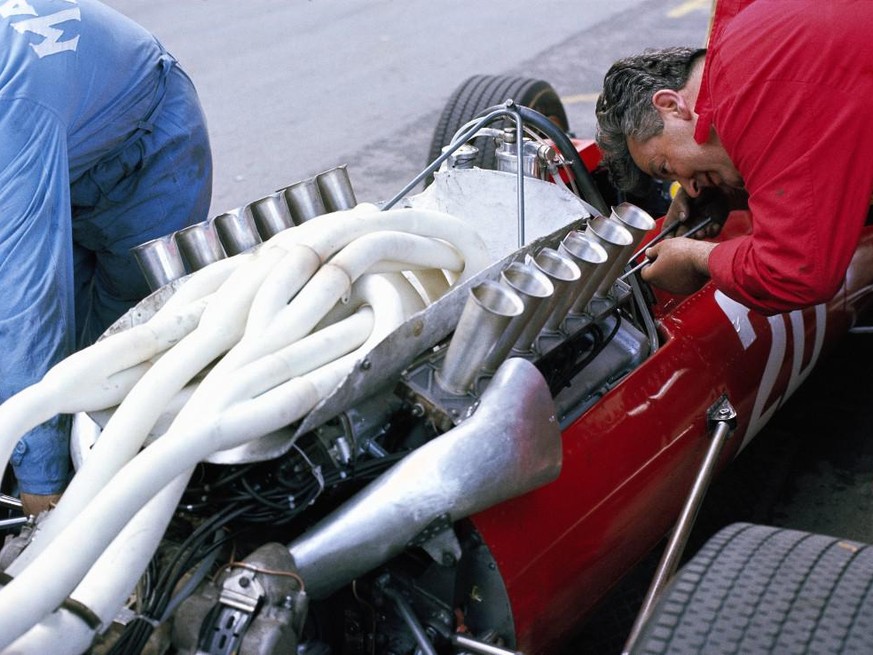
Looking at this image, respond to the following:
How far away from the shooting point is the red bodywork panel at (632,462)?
1608mm

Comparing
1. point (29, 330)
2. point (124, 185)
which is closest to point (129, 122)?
point (124, 185)

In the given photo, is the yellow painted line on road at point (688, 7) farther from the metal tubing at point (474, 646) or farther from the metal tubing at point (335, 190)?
the metal tubing at point (474, 646)

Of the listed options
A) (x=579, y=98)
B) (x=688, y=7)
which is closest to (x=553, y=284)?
(x=579, y=98)

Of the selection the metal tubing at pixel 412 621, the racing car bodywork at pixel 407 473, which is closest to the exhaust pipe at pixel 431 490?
the racing car bodywork at pixel 407 473

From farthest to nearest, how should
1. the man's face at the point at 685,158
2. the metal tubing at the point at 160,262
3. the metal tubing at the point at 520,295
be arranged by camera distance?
the man's face at the point at 685,158 < the metal tubing at the point at 160,262 < the metal tubing at the point at 520,295

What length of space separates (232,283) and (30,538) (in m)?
0.48

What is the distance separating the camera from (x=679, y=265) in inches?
82.1

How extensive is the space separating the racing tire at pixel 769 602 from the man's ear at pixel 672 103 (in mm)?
875

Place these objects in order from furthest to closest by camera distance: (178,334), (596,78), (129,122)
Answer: (596,78)
(129,122)
(178,334)

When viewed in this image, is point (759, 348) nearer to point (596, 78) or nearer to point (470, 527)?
point (470, 527)

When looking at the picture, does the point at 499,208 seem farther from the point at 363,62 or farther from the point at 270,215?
the point at 363,62

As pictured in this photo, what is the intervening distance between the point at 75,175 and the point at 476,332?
3.99ft

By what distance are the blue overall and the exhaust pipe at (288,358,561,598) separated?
1.82 ft

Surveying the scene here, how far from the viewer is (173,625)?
1337 millimetres
